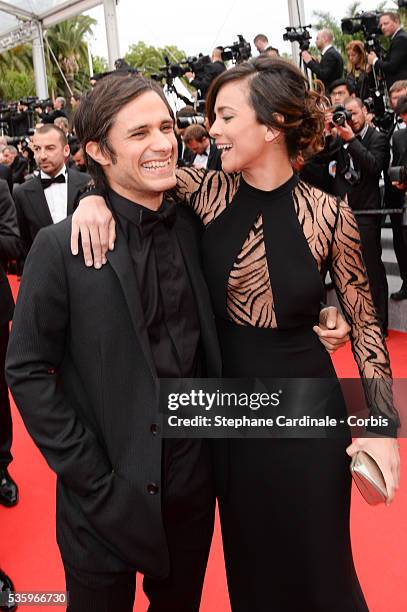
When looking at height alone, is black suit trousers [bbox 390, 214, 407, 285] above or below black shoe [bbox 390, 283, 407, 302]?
above

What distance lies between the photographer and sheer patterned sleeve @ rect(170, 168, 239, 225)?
4.94ft

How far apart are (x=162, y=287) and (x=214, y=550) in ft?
4.55

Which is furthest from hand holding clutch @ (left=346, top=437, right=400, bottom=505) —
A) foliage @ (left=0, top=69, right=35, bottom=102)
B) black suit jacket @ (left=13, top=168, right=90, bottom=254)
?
foliage @ (left=0, top=69, right=35, bottom=102)

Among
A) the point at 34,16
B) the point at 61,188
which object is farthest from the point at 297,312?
the point at 34,16

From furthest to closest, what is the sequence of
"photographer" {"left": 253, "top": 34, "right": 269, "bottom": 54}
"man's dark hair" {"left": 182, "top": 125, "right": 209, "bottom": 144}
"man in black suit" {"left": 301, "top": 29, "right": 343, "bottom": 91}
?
"photographer" {"left": 253, "top": 34, "right": 269, "bottom": 54} < "man in black suit" {"left": 301, "top": 29, "right": 343, "bottom": 91} < "man's dark hair" {"left": 182, "top": 125, "right": 209, "bottom": 144}

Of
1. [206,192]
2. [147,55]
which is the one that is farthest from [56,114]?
[147,55]

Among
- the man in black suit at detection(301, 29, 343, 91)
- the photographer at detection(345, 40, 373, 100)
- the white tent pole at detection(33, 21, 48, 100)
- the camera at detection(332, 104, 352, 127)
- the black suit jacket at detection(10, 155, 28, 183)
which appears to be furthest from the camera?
the white tent pole at detection(33, 21, 48, 100)

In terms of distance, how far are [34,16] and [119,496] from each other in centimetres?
1477

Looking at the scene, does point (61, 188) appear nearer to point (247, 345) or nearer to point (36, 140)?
point (36, 140)

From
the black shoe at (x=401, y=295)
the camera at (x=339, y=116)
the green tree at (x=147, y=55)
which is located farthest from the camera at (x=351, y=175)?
the green tree at (x=147, y=55)

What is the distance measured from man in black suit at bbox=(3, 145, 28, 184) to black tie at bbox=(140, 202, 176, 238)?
7.47m

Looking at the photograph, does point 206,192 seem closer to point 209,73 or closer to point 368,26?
point 368,26

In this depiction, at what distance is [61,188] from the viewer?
388 cm

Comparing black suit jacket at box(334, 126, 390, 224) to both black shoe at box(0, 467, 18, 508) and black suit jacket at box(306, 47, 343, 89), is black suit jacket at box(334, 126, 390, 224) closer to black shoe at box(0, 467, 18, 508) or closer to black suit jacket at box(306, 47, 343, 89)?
black suit jacket at box(306, 47, 343, 89)
